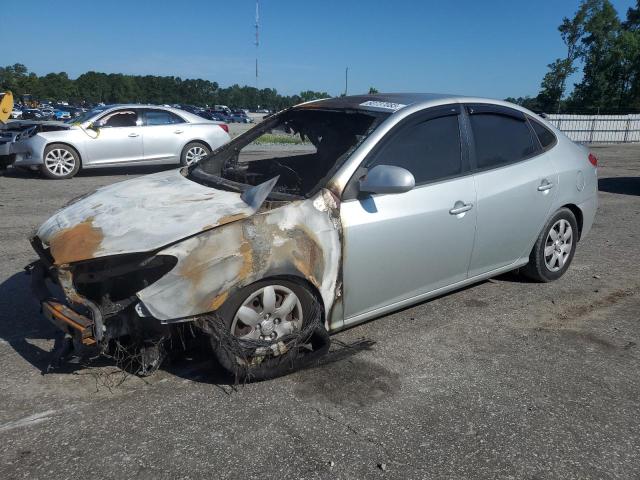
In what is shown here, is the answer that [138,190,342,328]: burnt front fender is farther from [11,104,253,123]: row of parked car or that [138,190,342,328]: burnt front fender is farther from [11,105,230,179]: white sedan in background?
[11,104,253,123]: row of parked car

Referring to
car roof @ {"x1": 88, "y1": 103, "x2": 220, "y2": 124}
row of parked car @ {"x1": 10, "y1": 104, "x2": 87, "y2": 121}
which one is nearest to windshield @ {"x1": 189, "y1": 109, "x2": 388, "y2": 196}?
car roof @ {"x1": 88, "y1": 103, "x2": 220, "y2": 124}

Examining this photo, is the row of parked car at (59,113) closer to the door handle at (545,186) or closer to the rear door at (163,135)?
the rear door at (163,135)

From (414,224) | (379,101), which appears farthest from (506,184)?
(379,101)

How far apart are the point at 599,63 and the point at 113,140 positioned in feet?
216

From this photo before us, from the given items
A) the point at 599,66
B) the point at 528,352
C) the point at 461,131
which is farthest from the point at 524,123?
the point at 599,66

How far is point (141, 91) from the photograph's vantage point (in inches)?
4756

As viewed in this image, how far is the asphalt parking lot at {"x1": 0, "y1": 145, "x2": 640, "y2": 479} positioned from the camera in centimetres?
261

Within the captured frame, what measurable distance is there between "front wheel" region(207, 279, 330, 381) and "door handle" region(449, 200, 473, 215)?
1.26m

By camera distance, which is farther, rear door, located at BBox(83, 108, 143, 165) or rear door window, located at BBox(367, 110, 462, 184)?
rear door, located at BBox(83, 108, 143, 165)

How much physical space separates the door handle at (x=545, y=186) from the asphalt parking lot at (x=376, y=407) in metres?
0.99

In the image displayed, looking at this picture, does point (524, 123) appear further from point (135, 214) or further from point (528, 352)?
point (135, 214)

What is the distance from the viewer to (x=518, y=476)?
8.38ft

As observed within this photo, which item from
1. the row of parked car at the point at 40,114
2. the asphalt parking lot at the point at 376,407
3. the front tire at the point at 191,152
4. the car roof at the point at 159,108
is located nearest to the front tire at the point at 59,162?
the car roof at the point at 159,108

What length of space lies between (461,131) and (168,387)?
9.04ft
